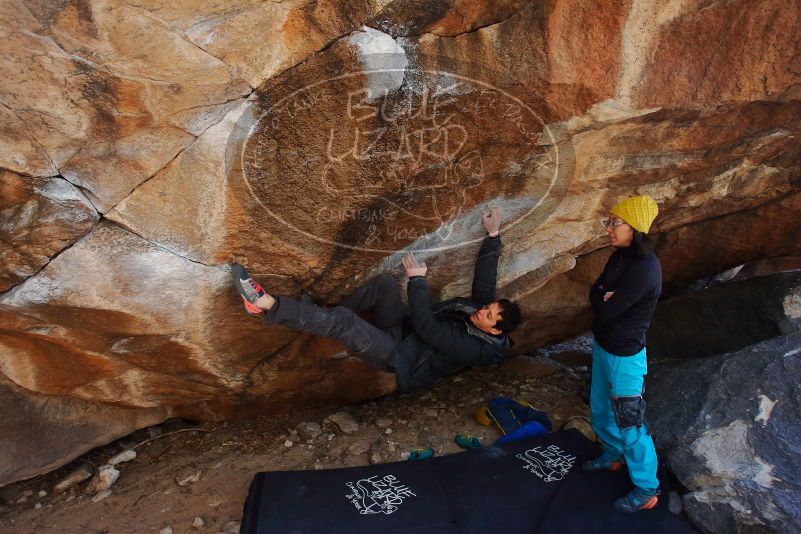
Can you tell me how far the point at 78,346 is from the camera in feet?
9.96

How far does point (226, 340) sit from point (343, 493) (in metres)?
1.18

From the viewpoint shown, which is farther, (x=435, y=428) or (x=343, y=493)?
(x=435, y=428)

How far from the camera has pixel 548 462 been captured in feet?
11.6

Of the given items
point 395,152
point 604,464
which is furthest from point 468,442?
point 395,152

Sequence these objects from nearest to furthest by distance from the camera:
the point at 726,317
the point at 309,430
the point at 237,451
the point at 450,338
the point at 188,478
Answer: the point at 450,338, the point at 188,478, the point at 237,451, the point at 309,430, the point at 726,317

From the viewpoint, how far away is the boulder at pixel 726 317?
13.9 feet

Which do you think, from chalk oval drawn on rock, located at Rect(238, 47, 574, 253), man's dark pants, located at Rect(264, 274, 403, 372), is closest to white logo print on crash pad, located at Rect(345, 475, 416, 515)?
A: man's dark pants, located at Rect(264, 274, 403, 372)

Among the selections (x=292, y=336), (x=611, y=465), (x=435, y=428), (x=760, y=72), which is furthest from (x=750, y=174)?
(x=292, y=336)

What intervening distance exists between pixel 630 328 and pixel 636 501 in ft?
3.45

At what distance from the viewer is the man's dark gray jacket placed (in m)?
3.35

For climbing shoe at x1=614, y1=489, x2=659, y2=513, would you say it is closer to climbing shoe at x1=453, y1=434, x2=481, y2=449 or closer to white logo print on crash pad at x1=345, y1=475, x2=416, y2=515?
climbing shoe at x1=453, y1=434, x2=481, y2=449

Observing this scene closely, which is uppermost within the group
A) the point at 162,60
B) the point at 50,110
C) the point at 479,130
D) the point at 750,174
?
the point at 162,60

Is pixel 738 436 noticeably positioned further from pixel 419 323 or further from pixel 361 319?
pixel 361 319

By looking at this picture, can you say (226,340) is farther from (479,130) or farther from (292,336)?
(479,130)
